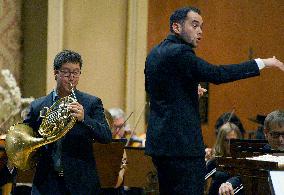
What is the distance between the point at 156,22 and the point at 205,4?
71 centimetres

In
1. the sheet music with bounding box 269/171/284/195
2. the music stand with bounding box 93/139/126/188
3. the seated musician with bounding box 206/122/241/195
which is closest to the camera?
the sheet music with bounding box 269/171/284/195

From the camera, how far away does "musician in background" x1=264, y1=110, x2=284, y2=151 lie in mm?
4543

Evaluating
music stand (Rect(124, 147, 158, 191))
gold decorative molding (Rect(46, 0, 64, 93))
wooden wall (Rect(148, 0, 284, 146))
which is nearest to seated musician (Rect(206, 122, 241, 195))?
music stand (Rect(124, 147, 158, 191))

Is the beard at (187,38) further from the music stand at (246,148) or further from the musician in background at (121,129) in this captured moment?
the musician in background at (121,129)

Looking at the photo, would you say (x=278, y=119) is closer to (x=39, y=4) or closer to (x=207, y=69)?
(x=207, y=69)

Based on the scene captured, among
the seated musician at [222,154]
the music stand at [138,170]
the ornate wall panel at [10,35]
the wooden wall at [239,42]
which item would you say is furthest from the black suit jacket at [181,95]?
the wooden wall at [239,42]

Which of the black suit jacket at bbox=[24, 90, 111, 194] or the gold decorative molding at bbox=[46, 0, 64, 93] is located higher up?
the gold decorative molding at bbox=[46, 0, 64, 93]

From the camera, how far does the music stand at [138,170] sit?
557 cm

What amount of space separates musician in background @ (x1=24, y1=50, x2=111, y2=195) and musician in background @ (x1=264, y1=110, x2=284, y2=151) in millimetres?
1139

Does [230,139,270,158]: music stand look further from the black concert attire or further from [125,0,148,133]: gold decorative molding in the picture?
[125,0,148,133]: gold decorative molding

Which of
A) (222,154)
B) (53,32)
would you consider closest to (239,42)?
(53,32)

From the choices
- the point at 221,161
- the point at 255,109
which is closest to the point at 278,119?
the point at 221,161

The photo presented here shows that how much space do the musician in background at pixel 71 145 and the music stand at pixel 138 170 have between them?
1.46 m

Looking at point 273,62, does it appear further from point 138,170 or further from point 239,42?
point 239,42
